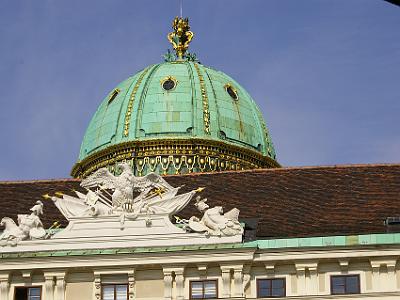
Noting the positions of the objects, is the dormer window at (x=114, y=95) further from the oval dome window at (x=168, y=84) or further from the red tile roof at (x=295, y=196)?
the red tile roof at (x=295, y=196)

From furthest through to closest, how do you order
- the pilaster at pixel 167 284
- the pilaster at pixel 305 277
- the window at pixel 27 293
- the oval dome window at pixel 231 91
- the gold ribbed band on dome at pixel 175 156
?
the oval dome window at pixel 231 91 → the gold ribbed band on dome at pixel 175 156 → the window at pixel 27 293 → the pilaster at pixel 167 284 → the pilaster at pixel 305 277

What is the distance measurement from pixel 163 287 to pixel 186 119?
1995 centimetres

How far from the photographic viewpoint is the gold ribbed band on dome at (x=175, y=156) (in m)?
65.4

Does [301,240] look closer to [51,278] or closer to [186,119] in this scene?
[51,278]

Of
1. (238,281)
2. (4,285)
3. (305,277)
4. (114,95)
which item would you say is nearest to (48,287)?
(4,285)

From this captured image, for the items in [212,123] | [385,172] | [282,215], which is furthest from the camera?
[212,123]

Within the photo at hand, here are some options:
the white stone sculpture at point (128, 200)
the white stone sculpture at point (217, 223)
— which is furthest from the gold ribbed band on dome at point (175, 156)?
the white stone sculpture at point (217, 223)

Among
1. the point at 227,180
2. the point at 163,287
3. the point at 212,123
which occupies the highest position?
the point at 212,123

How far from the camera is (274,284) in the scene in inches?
1870

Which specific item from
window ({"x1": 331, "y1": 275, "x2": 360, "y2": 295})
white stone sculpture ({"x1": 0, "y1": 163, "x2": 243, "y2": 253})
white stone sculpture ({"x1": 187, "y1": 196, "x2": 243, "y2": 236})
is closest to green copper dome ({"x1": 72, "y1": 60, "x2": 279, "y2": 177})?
white stone sculpture ({"x1": 0, "y1": 163, "x2": 243, "y2": 253})

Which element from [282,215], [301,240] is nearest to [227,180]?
[282,215]

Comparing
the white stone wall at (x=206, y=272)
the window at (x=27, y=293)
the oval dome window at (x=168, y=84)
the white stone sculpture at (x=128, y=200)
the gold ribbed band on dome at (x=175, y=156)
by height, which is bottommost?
the window at (x=27, y=293)

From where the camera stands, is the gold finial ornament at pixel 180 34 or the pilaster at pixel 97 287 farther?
the gold finial ornament at pixel 180 34

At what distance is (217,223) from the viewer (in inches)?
1907
